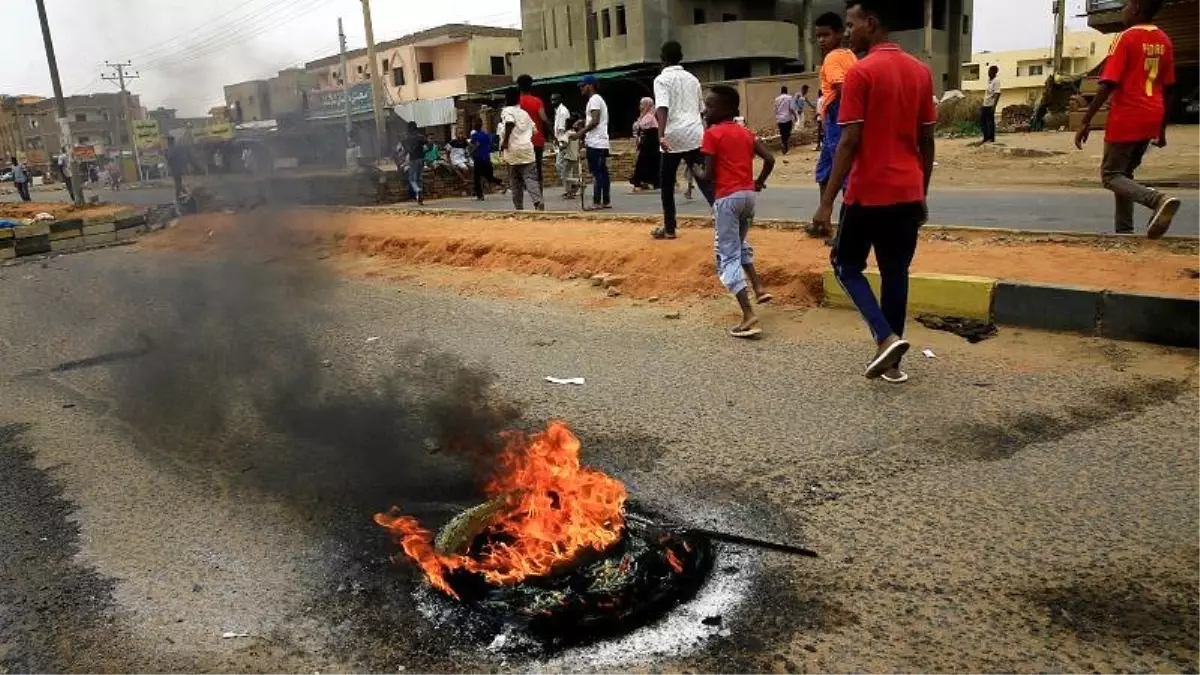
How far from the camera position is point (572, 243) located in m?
8.97

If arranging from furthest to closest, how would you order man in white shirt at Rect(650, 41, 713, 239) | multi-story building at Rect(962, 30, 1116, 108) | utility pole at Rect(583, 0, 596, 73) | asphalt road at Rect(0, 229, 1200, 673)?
multi-story building at Rect(962, 30, 1116, 108)
utility pole at Rect(583, 0, 596, 73)
man in white shirt at Rect(650, 41, 713, 239)
asphalt road at Rect(0, 229, 1200, 673)

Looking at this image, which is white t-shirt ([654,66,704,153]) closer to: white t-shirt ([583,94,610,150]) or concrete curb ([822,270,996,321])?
concrete curb ([822,270,996,321])

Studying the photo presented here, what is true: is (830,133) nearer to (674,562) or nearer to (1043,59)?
(674,562)

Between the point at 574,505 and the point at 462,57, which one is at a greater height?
the point at 462,57

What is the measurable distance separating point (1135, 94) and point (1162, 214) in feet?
3.27

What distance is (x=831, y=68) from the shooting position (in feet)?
22.3

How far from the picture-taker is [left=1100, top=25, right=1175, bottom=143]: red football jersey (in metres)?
6.18

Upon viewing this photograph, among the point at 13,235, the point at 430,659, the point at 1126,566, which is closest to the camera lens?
the point at 430,659

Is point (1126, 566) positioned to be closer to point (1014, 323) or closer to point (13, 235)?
point (1014, 323)

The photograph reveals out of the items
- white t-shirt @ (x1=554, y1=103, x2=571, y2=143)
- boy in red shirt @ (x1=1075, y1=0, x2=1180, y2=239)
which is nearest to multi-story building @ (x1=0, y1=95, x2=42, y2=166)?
white t-shirt @ (x1=554, y1=103, x2=571, y2=143)

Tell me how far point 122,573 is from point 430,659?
4.70 feet

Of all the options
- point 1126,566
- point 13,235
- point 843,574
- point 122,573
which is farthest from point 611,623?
point 13,235

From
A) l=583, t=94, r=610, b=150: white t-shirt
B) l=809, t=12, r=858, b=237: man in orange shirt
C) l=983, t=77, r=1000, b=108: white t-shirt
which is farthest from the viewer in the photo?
l=983, t=77, r=1000, b=108: white t-shirt

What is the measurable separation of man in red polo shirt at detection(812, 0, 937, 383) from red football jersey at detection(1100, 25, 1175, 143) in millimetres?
2897
